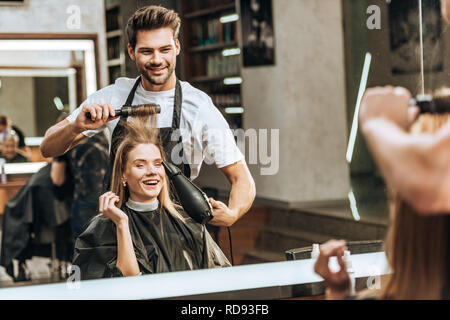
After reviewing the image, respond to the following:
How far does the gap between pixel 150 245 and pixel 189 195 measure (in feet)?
0.78

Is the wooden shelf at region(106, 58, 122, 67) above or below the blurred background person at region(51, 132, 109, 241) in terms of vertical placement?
above

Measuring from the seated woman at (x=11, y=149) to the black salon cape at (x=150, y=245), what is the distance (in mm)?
1888

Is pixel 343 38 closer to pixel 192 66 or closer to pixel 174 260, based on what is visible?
pixel 192 66

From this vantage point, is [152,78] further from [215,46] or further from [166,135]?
[215,46]

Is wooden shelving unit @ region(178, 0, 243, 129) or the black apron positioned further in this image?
wooden shelving unit @ region(178, 0, 243, 129)

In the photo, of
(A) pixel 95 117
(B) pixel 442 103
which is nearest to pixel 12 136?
(A) pixel 95 117

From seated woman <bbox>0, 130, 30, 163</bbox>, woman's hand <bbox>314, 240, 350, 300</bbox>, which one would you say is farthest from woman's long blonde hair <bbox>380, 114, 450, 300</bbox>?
seated woman <bbox>0, 130, 30, 163</bbox>

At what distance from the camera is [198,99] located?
2889 millimetres

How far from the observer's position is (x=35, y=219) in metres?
5.35

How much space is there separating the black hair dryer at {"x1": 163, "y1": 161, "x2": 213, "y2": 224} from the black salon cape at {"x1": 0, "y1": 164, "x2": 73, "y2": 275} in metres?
2.11

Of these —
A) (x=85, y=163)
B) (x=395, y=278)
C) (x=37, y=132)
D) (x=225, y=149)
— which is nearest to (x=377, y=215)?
(x=225, y=149)

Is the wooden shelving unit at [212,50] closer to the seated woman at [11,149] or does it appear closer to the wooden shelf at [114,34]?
the wooden shelf at [114,34]

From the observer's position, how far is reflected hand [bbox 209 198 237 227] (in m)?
2.92

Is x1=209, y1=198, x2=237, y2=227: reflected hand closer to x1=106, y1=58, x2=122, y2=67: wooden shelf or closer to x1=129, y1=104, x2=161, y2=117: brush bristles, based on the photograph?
x1=129, y1=104, x2=161, y2=117: brush bristles
